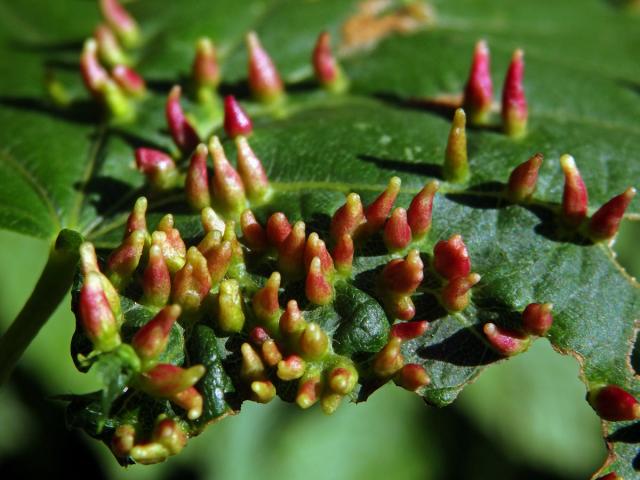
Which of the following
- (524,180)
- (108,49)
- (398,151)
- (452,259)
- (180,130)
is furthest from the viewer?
(108,49)

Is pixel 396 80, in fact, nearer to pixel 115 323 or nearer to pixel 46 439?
pixel 115 323

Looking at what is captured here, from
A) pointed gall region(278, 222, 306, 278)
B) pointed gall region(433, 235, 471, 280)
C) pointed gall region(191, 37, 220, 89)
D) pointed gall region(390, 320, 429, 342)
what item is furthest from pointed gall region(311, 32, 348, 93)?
pointed gall region(390, 320, 429, 342)

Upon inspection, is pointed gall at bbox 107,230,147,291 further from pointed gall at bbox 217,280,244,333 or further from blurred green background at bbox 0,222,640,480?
blurred green background at bbox 0,222,640,480

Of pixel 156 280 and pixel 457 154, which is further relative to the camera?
pixel 457 154

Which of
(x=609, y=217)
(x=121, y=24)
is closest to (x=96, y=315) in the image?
(x=609, y=217)

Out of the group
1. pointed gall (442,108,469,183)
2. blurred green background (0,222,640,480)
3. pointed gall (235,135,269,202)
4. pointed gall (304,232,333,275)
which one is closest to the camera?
pointed gall (304,232,333,275)

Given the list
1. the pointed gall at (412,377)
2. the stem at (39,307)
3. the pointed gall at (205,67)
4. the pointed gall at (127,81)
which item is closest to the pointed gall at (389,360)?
the pointed gall at (412,377)

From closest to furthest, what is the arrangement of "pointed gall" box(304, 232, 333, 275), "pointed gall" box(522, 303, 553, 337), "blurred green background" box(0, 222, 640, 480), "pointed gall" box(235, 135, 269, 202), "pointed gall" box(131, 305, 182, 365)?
1. "pointed gall" box(131, 305, 182, 365)
2. "pointed gall" box(522, 303, 553, 337)
3. "pointed gall" box(304, 232, 333, 275)
4. "pointed gall" box(235, 135, 269, 202)
5. "blurred green background" box(0, 222, 640, 480)

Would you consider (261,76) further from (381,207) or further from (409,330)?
(409,330)
